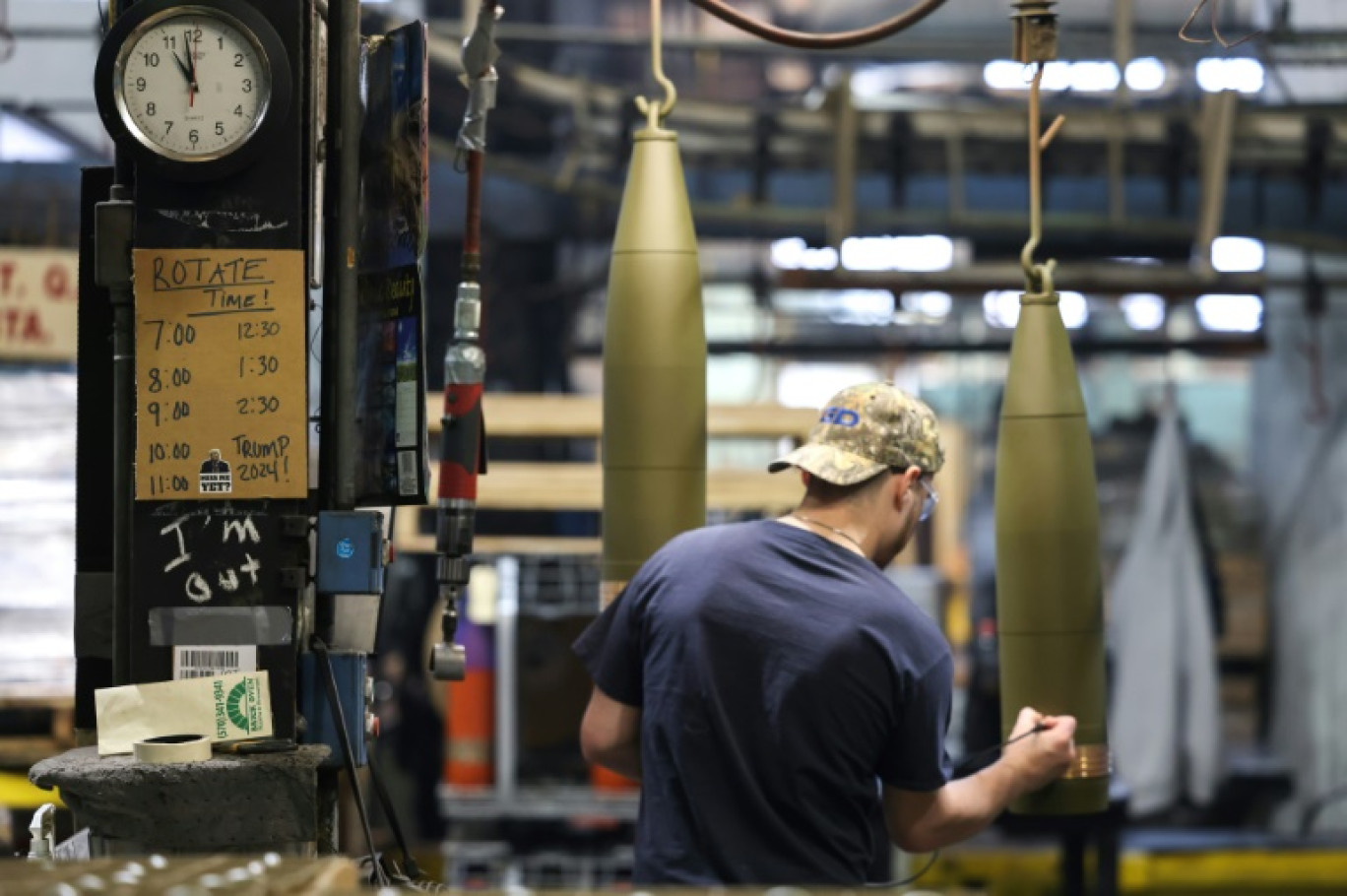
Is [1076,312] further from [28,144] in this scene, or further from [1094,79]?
[28,144]

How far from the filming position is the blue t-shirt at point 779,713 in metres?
2.49

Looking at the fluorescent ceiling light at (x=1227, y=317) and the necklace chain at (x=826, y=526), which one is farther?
the fluorescent ceiling light at (x=1227, y=317)

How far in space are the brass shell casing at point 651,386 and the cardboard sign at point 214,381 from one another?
57 cm

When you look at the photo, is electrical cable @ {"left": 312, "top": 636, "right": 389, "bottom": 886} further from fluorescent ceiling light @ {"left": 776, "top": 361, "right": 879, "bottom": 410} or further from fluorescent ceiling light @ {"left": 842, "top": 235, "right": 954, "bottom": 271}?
fluorescent ceiling light @ {"left": 776, "top": 361, "right": 879, "bottom": 410}

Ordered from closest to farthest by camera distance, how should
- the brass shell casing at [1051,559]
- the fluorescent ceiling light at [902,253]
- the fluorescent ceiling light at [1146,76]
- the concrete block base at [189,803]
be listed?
the concrete block base at [189,803], the brass shell casing at [1051,559], the fluorescent ceiling light at [1146,76], the fluorescent ceiling light at [902,253]

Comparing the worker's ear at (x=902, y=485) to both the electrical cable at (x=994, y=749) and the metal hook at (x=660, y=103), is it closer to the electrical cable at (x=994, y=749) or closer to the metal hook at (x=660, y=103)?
the electrical cable at (x=994, y=749)

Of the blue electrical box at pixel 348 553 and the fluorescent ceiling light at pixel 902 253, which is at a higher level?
the fluorescent ceiling light at pixel 902 253

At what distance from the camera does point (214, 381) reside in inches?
94.5

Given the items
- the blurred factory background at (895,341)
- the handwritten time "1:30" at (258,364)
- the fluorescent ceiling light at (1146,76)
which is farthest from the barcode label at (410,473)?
the fluorescent ceiling light at (1146,76)

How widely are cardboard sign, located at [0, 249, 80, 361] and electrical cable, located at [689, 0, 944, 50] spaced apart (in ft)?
10.2

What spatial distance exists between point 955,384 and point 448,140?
5439 mm

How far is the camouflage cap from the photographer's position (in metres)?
2.64

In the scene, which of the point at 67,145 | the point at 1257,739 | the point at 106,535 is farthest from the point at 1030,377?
the point at 1257,739

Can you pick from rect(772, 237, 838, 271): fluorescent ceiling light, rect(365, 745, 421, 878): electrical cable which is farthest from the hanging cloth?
rect(365, 745, 421, 878): electrical cable
